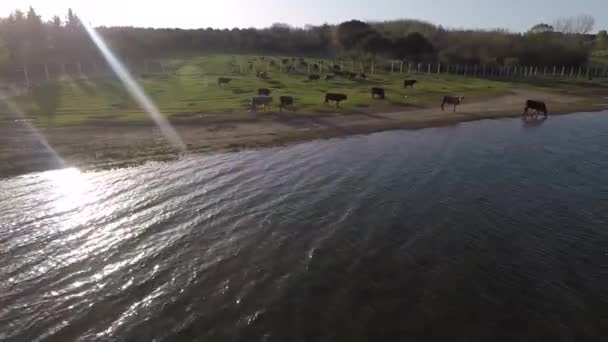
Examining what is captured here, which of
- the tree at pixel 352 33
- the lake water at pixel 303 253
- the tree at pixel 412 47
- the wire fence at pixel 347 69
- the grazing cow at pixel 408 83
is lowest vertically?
the lake water at pixel 303 253

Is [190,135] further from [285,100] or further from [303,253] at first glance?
[303,253]

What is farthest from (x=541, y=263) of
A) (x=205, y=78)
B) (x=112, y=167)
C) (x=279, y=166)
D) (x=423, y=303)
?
(x=205, y=78)

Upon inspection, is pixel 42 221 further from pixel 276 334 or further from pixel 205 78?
pixel 205 78

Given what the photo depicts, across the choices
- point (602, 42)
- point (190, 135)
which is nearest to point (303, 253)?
point (190, 135)

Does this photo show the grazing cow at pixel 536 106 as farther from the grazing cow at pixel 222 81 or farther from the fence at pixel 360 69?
the fence at pixel 360 69

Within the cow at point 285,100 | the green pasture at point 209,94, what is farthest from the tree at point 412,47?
the cow at point 285,100

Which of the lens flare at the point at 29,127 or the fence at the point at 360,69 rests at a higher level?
the fence at the point at 360,69

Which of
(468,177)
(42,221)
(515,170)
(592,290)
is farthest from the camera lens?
(515,170)
